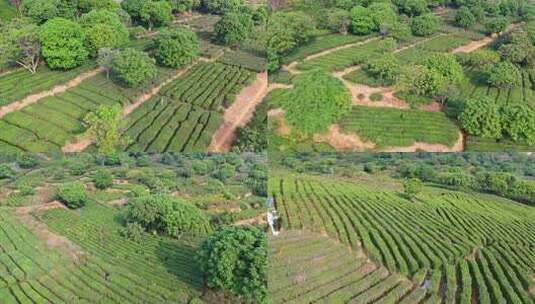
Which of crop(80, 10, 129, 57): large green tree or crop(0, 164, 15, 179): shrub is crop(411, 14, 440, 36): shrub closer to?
crop(80, 10, 129, 57): large green tree

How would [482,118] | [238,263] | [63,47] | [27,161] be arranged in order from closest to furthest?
[238,263] < [482,118] < [27,161] < [63,47]

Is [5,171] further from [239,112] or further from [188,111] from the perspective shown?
[239,112]

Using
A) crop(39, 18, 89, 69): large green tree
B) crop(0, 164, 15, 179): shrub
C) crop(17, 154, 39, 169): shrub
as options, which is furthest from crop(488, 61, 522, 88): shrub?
crop(0, 164, 15, 179): shrub

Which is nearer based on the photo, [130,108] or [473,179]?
[473,179]

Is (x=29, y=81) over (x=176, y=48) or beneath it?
beneath

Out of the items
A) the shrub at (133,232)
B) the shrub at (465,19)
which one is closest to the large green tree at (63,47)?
the shrub at (133,232)

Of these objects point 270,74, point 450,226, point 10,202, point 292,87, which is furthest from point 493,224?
point 10,202

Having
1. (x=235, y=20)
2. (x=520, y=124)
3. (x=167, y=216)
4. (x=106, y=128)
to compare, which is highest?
(x=235, y=20)

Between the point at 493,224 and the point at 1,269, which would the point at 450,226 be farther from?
the point at 1,269

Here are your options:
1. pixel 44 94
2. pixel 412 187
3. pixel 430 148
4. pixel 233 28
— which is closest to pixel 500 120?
pixel 430 148
